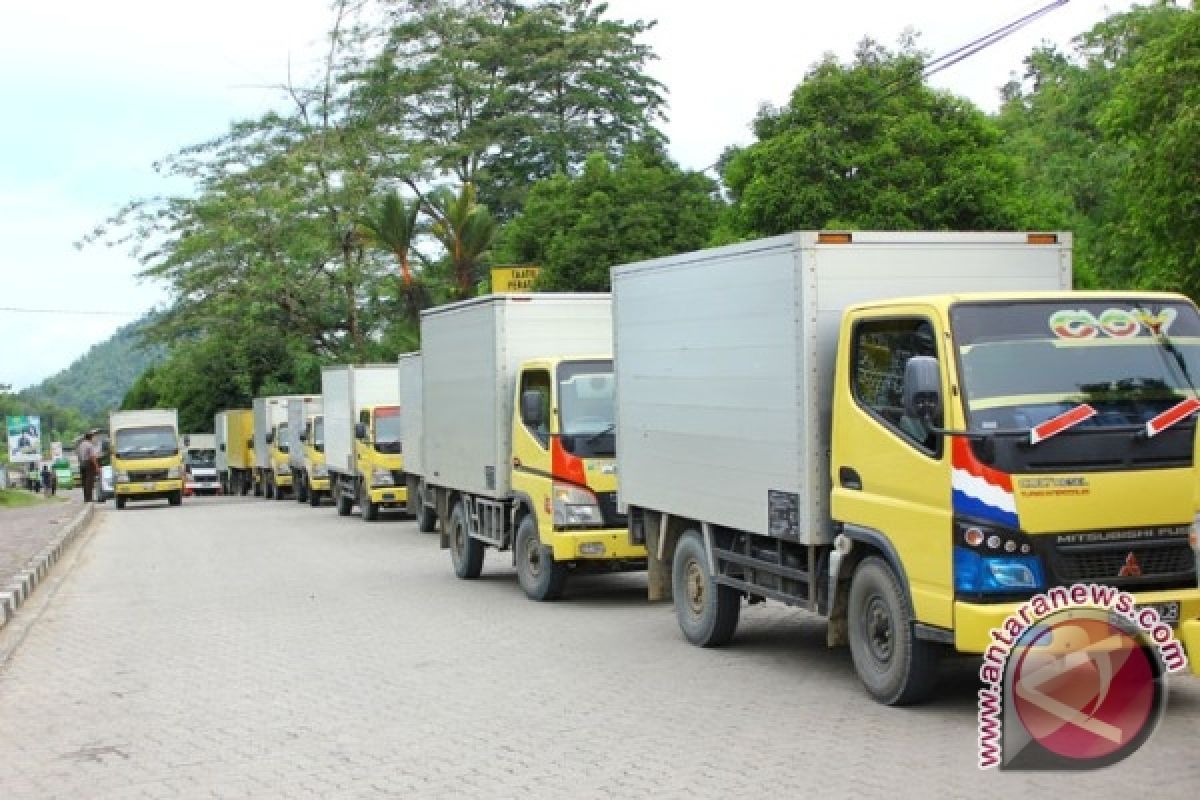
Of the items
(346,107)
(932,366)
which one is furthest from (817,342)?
(346,107)

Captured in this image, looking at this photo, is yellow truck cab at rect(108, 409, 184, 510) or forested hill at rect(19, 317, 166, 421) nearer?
yellow truck cab at rect(108, 409, 184, 510)

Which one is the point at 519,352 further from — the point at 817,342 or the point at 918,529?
the point at 918,529

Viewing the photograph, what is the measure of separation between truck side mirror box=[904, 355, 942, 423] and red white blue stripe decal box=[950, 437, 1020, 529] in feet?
0.79

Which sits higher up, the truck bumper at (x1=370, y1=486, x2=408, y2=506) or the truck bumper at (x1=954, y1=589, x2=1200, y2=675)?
the truck bumper at (x1=954, y1=589, x2=1200, y2=675)

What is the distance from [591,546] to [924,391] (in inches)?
253

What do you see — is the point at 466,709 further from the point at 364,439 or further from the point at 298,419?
the point at 298,419

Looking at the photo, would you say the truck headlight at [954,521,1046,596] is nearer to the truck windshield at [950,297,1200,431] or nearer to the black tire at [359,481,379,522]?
the truck windshield at [950,297,1200,431]

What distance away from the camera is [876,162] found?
71.2ft

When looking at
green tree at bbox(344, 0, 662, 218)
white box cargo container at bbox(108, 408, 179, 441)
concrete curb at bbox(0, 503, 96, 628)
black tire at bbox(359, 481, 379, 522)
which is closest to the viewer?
concrete curb at bbox(0, 503, 96, 628)

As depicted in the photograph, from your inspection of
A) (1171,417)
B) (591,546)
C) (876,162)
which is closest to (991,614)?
(1171,417)

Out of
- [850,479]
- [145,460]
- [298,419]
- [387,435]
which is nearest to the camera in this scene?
[850,479]

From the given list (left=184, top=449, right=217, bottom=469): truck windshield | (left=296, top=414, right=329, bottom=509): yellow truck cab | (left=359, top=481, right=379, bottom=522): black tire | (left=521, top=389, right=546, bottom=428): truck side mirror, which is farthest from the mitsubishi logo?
(left=184, top=449, right=217, bottom=469): truck windshield

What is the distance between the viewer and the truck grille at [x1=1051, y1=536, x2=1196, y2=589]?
25.6 feet

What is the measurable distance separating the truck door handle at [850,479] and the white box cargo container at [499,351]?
678cm
